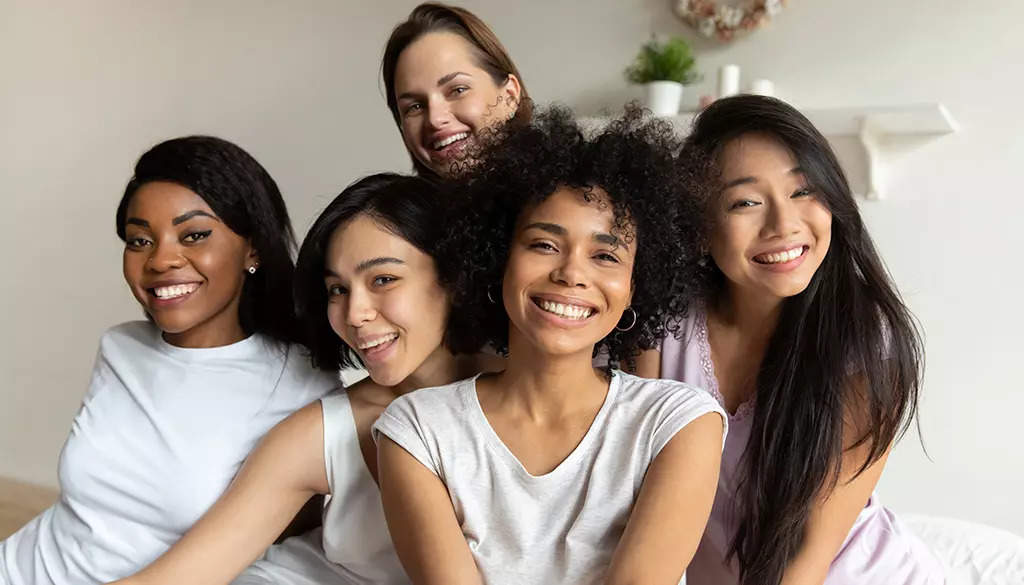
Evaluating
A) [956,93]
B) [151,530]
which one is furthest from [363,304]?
[956,93]

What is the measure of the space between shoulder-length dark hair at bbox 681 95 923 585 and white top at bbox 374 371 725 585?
0.70 feet

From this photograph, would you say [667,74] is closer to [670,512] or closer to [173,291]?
[173,291]

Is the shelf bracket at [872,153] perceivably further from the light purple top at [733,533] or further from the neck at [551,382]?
the neck at [551,382]

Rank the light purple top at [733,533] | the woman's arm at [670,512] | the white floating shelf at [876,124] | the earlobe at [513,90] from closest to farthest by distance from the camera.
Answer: the woman's arm at [670,512] < the light purple top at [733,533] < the earlobe at [513,90] < the white floating shelf at [876,124]

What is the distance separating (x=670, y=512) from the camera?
120cm

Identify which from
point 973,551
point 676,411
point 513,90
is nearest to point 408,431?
point 676,411

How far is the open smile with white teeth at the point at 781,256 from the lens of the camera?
55.7 inches

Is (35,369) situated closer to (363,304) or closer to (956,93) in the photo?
(363,304)

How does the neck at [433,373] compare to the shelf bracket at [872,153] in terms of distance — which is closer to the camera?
the neck at [433,373]

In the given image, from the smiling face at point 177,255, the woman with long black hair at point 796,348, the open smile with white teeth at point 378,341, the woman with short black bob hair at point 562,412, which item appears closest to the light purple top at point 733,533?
the woman with long black hair at point 796,348

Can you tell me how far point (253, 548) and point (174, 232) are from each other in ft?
1.70

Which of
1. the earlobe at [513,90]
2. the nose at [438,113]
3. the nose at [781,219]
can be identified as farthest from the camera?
the earlobe at [513,90]

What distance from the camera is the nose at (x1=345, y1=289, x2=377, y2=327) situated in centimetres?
141

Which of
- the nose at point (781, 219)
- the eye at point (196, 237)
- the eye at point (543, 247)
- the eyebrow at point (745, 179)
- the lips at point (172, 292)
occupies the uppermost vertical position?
the eyebrow at point (745, 179)
